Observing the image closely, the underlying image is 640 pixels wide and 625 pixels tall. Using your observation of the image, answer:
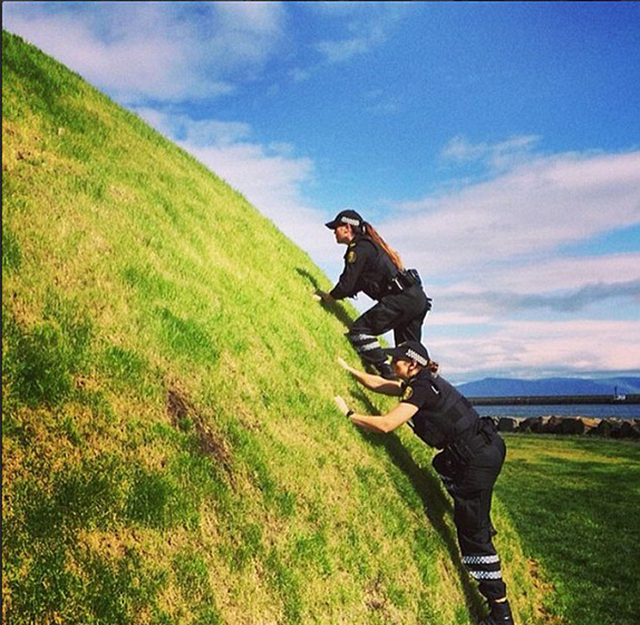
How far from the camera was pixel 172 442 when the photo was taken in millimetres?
5164

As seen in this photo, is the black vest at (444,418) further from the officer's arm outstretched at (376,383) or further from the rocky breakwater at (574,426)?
the rocky breakwater at (574,426)

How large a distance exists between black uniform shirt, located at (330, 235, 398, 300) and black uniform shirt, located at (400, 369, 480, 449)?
115 inches

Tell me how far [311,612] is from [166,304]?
153 inches

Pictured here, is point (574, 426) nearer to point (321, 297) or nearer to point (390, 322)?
point (321, 297)

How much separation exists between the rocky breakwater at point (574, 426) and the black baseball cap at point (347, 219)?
2059 cm

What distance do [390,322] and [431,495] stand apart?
9.86 feet

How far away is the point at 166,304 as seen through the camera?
6.73 meters

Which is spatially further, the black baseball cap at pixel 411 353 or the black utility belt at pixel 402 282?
the black utility belt at pixel 402 282

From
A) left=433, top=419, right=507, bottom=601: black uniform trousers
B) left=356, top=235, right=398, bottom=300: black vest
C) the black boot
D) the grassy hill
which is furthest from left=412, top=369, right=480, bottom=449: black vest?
left=356, top=235, right=398, bottom=300: black vest

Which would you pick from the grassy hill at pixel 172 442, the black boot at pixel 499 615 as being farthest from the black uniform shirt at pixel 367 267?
the black boot at pixel 499 615

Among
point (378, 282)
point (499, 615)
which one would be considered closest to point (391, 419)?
point (499, 615)

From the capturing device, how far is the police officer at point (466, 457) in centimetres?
671

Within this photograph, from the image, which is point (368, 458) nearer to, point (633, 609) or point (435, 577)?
point (435, 577)

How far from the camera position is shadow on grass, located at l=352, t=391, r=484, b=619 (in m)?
7.20
